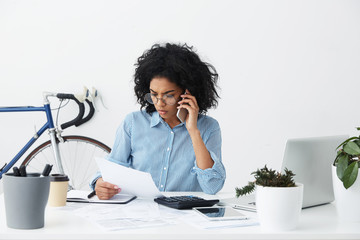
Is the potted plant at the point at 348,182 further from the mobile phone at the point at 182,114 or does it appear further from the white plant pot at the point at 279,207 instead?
the mobile phone at the point at 182,114

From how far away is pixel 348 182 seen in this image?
3.77 feet

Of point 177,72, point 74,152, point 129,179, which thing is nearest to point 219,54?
point 74,152

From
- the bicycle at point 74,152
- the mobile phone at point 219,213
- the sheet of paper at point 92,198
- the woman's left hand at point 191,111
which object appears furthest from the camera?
the bicycle at point 74,152

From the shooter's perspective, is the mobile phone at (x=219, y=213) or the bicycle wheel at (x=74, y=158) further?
the bicycle wheel at (x=74, y=158)

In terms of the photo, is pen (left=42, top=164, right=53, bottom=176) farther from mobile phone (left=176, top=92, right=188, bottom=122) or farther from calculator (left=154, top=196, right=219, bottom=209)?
mobile phone (left=176, top=92, right=188, bottom=122)

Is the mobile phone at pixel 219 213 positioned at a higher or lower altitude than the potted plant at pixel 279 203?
lower

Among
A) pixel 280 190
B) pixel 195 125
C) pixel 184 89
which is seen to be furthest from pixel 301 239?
pixel 184 89

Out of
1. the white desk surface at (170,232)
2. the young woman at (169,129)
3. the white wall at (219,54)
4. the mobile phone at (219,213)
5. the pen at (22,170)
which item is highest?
the white wall at (219,54)

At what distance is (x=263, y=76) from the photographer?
3252 mm

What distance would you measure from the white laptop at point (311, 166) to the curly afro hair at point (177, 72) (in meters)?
0.65

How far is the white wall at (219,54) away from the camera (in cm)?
324

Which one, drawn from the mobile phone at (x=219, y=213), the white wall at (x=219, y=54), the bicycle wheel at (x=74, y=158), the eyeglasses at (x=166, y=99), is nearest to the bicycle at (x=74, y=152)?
the bicycle wheel at (x=74, y=158)

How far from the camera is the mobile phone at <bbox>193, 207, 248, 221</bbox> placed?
1131 mm

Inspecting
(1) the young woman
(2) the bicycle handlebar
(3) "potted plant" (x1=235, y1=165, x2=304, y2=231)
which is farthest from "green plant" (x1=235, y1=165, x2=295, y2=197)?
(2) the bicycle handlebar
